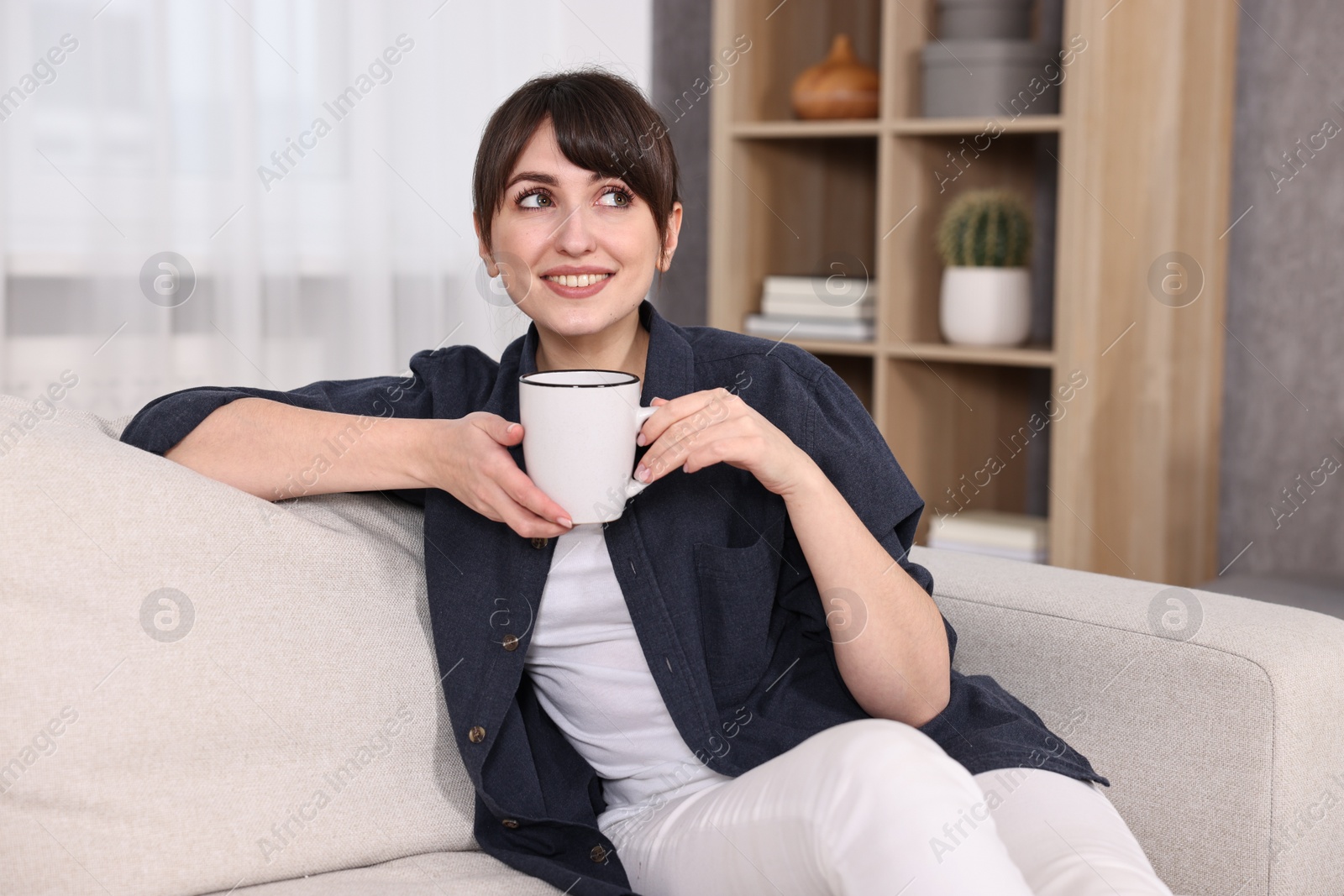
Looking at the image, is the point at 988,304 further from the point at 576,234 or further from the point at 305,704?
the point at 305,704

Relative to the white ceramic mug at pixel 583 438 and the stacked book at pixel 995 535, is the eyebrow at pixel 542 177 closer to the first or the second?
the white ceramic mug at pixel 583 438

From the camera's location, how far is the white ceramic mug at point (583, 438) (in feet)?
2.88

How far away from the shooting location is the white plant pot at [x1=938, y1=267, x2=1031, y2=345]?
7.26 feet

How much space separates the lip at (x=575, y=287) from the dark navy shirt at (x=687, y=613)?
98mm

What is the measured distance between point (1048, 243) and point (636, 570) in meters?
1.71

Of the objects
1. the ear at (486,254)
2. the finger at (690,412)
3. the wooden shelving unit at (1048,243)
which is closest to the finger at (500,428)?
the finger at (690,412)

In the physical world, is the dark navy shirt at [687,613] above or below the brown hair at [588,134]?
below

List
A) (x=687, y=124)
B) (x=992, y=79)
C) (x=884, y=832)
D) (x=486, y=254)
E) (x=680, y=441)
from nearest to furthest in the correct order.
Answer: (x=884, y=832) < (x=680, y=441) < (x=486, y=254) < (x=992, y=79) < (x=687, y=124)

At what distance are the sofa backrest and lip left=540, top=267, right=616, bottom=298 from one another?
29cm

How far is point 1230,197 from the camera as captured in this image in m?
2.23

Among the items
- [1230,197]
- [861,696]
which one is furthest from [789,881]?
[1230,197]

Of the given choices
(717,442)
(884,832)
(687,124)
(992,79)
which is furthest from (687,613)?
(687,124)

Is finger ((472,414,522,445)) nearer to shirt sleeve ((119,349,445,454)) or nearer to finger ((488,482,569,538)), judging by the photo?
finger ((488,482,569,538))

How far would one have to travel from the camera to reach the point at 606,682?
1.09 metres
